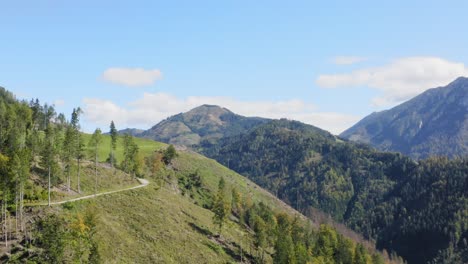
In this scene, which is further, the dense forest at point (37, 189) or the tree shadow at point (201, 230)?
the tree shadow at point (201, 230)

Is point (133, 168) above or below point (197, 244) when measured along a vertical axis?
above

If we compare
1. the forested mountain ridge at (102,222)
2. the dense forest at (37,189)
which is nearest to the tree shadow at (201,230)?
the forested mountain ridge at (102,222)

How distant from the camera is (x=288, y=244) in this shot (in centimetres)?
11338

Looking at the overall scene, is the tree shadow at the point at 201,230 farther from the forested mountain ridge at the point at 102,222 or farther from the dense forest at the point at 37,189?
the dense forest at the point at 37,189

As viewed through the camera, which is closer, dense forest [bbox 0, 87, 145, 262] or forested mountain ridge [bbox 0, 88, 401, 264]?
dense forest [bbox 0, 87, 145, 262]

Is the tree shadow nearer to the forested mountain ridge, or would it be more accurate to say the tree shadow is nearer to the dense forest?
the forested mountain ridge

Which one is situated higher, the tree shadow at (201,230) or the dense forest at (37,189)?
the dense forest at (37,189)

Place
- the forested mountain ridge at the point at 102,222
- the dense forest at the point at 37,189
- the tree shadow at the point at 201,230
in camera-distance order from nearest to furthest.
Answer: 1. the dense forest at the point at 37,189
2. the forested mountain ridge at the point at 102,222
3. the tree shadow at the point at 201,230

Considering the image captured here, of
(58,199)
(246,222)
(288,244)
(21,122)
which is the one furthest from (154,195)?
(246,222)

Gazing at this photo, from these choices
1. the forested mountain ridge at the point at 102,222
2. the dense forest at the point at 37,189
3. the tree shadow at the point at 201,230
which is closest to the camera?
the dense forest at the point at 37,189

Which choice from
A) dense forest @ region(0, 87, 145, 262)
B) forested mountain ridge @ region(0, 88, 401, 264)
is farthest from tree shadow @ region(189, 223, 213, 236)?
dense forest @ region(0, 87, 145, 262)

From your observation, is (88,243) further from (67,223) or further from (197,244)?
(197,244)

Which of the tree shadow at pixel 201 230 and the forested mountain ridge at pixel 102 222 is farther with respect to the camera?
the tree shadow at pixel 201 230

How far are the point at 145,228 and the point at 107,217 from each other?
33.7ft
